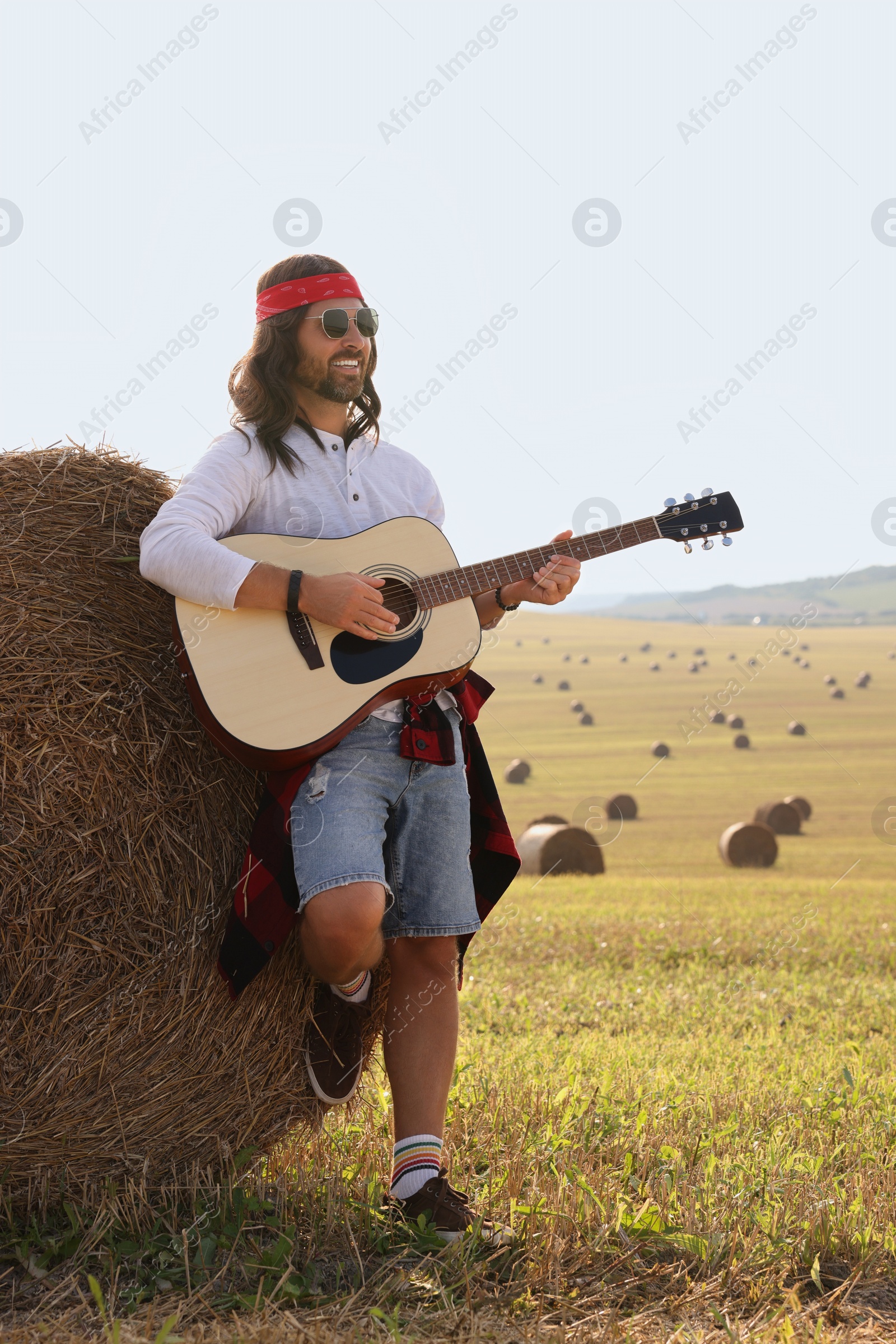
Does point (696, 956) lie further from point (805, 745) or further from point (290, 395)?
point (805, 745)

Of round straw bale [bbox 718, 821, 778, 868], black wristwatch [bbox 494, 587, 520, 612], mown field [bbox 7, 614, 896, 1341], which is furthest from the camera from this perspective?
round straw bale [bbox 718, 821, 778, 868]

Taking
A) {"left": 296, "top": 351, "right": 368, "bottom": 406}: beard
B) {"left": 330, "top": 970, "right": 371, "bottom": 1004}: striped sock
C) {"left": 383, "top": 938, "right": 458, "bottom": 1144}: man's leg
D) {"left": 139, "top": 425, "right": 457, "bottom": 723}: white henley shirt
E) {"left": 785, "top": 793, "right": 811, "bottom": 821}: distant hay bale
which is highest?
{"left": 296, "top": 351, "right": 368, "bottom": 406}: beard

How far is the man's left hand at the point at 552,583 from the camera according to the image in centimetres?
326

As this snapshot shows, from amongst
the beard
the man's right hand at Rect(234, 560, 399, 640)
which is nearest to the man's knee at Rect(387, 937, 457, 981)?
the man's right hand at Rect(234, 560, 399, 640)

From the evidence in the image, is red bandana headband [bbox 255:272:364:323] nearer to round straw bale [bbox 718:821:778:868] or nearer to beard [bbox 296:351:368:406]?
beard [bbox 296:351:368:406]

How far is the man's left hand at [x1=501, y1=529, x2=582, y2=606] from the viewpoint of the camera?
3.26 m

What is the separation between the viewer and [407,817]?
3133 mm

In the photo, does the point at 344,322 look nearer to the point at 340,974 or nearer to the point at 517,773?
the point at 340,974

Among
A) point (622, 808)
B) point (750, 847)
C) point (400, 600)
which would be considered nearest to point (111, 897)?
point (400, 600)

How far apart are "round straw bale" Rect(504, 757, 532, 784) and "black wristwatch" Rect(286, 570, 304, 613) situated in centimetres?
2365

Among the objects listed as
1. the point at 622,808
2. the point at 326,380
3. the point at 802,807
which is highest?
the point at 326,380

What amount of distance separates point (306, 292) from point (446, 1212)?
8.61ft

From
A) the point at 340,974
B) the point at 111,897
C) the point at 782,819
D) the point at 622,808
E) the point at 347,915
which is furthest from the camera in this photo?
the point at 622,808

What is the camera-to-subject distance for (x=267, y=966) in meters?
3.25
